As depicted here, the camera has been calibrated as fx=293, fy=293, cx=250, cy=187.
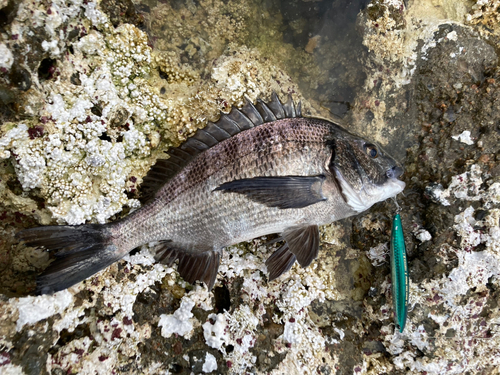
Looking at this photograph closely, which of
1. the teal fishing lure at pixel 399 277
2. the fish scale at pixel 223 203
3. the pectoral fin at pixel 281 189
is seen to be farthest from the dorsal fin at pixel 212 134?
the teal fishing lure at pixel 399 277

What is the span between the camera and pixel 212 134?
2.62 metres

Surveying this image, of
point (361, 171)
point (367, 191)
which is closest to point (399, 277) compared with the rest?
point (367, 191)

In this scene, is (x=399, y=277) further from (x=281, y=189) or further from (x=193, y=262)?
(x=193, y=262)

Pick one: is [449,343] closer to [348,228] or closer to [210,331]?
[348,228]

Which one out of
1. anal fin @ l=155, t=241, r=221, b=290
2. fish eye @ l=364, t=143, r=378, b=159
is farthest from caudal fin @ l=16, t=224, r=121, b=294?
fish eye @ l=364, t=143, r=378, b=159

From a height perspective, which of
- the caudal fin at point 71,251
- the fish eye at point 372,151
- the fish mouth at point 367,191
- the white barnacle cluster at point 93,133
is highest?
the fish eye at point 372,151

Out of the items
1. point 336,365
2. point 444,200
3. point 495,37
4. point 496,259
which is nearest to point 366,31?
point 495,37

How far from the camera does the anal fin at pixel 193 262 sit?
8.44 feet

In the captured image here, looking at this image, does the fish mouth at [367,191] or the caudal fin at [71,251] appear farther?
the fish mouth at [367,191]

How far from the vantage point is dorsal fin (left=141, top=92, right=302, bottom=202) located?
261 centimetres

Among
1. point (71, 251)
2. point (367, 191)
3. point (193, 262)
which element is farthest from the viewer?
point (193, 262)

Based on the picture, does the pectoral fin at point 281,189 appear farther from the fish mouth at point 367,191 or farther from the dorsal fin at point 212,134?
the dorsal fin at point 212,134

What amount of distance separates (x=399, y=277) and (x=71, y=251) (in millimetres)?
2686

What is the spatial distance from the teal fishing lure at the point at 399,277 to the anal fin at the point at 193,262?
154 cm
